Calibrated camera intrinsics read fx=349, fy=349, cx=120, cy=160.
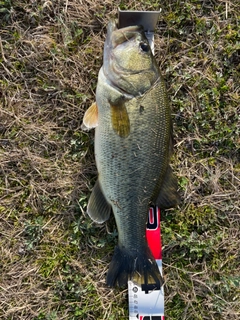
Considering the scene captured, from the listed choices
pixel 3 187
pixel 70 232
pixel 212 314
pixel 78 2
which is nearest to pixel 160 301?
pixel 212 314

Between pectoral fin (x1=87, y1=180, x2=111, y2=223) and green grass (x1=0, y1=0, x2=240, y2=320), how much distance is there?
21 cm

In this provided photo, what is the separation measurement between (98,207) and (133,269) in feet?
1.94

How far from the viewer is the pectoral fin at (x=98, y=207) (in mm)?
2896

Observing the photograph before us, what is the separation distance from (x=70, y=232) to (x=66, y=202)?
27 cm

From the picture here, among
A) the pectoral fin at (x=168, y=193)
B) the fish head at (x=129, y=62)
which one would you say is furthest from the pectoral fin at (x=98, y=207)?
the fish head at (x=129, y=62)

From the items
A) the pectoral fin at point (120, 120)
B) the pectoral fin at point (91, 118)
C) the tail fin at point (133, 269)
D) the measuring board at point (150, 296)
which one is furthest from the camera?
the measuring board at point (150, 296)

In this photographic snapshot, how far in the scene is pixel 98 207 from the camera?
290 centimetres

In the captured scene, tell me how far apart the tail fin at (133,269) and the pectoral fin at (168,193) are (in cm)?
40

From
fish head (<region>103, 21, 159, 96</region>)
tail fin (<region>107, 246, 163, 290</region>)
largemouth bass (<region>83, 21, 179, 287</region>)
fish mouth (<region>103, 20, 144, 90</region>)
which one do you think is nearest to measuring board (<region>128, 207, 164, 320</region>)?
tail fin (<region>107, 246, 163, 290</region>)

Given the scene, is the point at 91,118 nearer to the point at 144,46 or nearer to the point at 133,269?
the point at 144,46

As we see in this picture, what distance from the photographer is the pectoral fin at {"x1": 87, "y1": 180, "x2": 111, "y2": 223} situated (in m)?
2.90

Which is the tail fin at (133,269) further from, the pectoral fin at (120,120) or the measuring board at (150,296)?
the pectoral fin at (120,120)

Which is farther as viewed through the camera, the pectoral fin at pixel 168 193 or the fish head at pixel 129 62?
the pectoral fin at pixel 168 193

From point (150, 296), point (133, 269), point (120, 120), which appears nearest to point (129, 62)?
point (120, 120)
